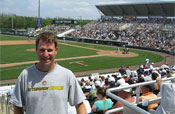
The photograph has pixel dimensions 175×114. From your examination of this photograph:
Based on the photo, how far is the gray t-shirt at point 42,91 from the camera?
218cm

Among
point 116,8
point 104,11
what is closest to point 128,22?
point 116,8

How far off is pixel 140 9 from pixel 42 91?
57.2 metres

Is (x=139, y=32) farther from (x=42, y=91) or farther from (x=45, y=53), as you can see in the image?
(x=42, y=91)

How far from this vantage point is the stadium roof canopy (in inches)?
1910

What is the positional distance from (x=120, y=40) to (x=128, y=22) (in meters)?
13.5

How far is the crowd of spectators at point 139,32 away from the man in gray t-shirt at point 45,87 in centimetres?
3605

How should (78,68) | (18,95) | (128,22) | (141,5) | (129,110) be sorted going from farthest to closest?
(128,22), (141,5), (78,68), (129,110), (18,95)

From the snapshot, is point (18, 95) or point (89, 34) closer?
point (18, 95)

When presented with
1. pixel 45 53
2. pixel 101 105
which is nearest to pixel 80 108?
pixel 45 53

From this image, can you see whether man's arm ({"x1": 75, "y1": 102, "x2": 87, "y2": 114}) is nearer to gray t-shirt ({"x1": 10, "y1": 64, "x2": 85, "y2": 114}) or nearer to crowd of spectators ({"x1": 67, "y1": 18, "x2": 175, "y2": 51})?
gray t-shirt ({"x1": 10, "y1": 64, "x2": 85, "y2": 114})

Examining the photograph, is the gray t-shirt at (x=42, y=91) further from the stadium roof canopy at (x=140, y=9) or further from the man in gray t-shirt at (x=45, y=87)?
the stadium roof canopy at (x=140, y=9)

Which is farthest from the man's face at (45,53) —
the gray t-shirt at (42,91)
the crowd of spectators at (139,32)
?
the crowd of spectators at (139,32)

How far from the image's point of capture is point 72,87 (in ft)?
7.57

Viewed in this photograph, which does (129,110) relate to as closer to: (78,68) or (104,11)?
(78,68)
